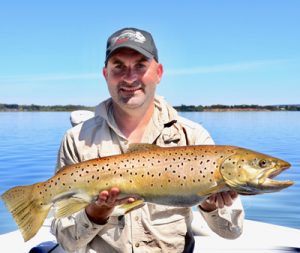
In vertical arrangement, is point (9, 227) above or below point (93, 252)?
below

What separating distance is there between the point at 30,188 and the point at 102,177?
1.92ft

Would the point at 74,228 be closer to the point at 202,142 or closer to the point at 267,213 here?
the point at 202,142

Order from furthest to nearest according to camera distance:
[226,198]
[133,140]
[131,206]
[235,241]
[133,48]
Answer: [235,241] < [133,140] < [133,48] < [226,198] < [131,206]

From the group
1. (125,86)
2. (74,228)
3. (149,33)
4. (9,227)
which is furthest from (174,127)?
(9,227)

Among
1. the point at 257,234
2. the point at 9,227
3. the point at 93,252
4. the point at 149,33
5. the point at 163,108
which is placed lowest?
the point at 9,227

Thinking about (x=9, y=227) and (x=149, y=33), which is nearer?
(x=149, y=33)

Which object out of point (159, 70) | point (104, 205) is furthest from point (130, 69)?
point (104, 205)

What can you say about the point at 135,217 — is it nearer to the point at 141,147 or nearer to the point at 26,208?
the point at 141,147

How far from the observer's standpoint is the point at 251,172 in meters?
3.26

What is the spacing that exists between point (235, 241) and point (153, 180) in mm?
2984

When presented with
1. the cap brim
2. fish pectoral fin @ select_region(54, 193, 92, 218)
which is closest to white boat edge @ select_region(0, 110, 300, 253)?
fish pectoral fin @ select_region(54, 193, 92, 218)

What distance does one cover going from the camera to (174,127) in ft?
13.5

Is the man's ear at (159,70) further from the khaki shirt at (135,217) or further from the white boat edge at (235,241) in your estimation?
the white boat edge at (235,241)

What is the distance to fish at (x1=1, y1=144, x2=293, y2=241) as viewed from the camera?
3270 mm
